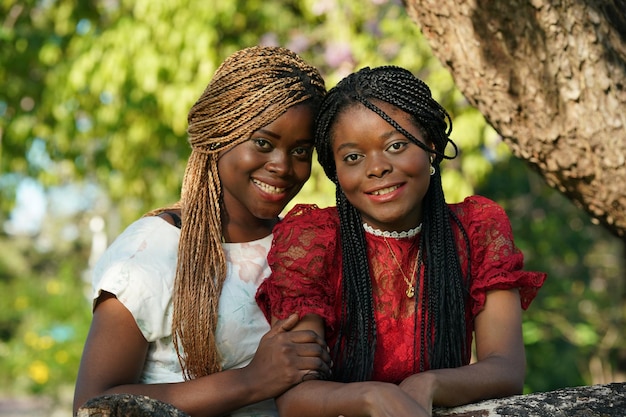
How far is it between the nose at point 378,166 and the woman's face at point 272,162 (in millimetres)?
398

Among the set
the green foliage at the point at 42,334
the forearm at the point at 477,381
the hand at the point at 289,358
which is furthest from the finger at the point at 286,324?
the green foliage at the point at 42,334

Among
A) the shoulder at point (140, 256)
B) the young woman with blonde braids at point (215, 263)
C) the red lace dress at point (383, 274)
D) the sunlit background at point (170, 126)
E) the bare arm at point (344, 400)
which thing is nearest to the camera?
the bare arm at point (344, 400)

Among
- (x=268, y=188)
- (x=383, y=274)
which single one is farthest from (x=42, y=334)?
(x=383, y=274)

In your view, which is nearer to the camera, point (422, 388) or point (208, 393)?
point (422, 388)

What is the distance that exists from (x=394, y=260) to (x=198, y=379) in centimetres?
71

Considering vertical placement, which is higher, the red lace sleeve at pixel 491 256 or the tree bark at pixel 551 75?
the tree bark at pixel 551 75

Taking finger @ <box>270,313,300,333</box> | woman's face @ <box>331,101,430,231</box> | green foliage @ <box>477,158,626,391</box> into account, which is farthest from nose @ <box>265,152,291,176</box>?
green foliage @ <box>477,158,626,391</box>

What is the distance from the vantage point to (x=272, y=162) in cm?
302

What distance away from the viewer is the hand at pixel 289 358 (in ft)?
8.61

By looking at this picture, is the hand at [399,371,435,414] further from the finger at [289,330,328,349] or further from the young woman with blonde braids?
the young woman with blonde braids

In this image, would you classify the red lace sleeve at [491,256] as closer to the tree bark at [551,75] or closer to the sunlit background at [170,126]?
the tree bark at [551,75]

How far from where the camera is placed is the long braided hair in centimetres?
276

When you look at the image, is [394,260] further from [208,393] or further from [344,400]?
[208,393]

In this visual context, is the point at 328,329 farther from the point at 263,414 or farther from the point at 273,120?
the point at 273,120
